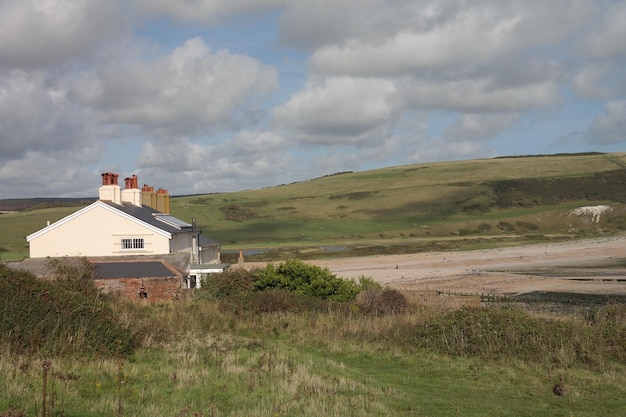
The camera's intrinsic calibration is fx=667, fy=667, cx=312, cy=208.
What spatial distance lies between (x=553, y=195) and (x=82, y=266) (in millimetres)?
111877

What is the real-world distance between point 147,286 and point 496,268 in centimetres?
3129

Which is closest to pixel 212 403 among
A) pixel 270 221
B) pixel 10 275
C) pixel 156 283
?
pixel 10 275

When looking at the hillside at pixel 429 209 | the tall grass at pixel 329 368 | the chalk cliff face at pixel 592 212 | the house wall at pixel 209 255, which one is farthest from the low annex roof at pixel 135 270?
the chalk cliff face at pixel 592 212

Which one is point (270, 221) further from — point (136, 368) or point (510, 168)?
point (136, 368)

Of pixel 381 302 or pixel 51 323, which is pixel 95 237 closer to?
pixel 381 302

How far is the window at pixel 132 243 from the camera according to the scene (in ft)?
120

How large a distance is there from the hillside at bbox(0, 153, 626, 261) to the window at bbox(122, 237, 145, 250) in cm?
3375

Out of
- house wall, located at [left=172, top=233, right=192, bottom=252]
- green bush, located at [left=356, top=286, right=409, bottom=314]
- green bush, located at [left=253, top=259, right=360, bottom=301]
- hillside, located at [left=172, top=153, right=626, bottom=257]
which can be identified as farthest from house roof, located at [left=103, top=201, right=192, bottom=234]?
hillside, located at [left=172, top=153, right=626, bottom=257]

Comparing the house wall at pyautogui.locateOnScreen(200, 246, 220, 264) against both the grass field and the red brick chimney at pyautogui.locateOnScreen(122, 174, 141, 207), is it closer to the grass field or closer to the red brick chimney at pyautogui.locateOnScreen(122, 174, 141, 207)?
the red brick chimney at pyautogui.locateOnScreen(122, 174, 141, 207)

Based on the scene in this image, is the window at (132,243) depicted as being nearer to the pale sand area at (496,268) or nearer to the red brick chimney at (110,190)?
the red brick chimney at (110,190)

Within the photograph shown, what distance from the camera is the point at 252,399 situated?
961 centimetres

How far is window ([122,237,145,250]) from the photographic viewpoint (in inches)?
1442

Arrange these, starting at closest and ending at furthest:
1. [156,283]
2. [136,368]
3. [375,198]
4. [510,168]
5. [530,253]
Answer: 1. [136,368]
2. [156,283]
3. [530,253]
4. [375,198]
5. [510,168]

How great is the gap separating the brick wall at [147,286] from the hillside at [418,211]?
1640 inches
